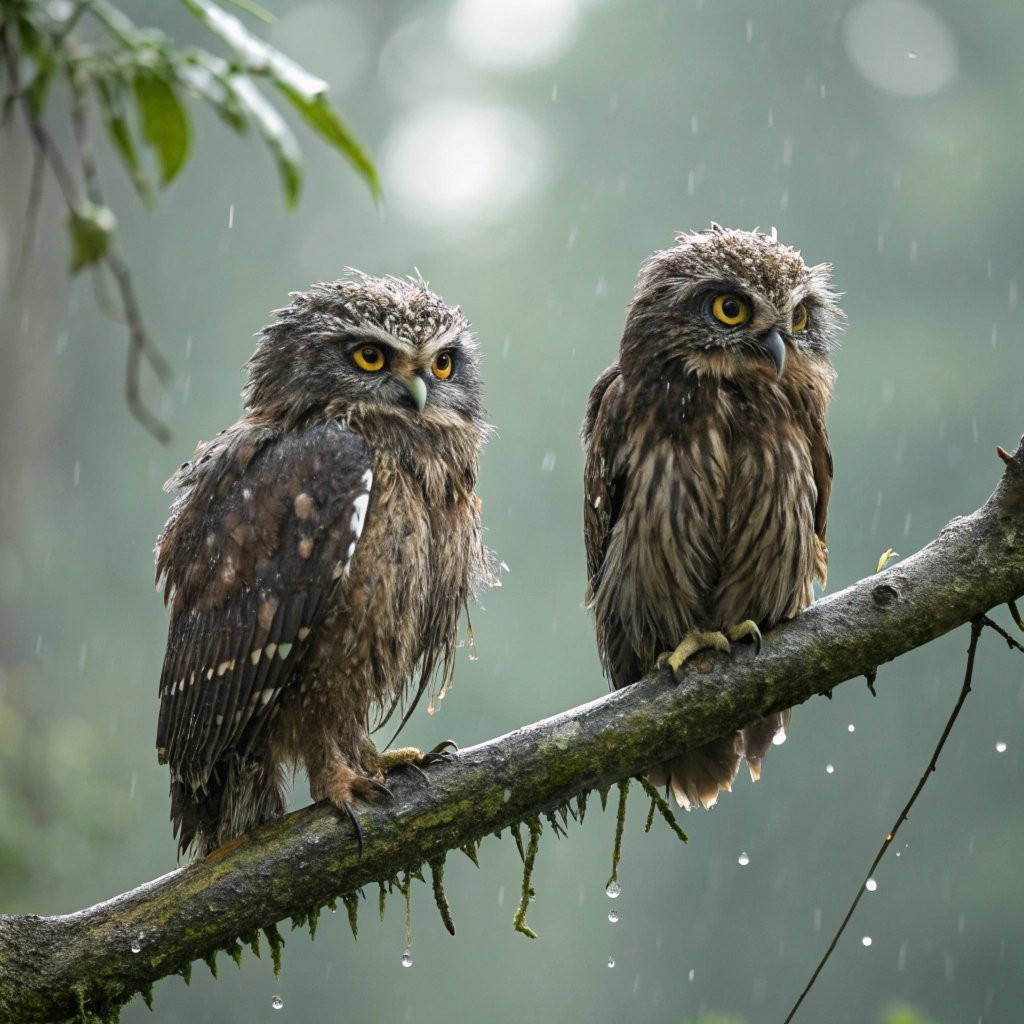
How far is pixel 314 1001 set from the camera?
63.9ft

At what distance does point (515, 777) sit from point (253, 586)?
0.69 m

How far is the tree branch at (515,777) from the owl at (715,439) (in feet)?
1.38

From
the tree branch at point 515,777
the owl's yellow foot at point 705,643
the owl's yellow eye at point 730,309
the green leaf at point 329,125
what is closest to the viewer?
the green leaf at point 329,125

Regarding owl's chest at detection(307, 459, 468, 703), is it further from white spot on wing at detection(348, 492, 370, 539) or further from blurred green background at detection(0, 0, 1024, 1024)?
blurred green background at detection(0, 0, 1024, 1024)

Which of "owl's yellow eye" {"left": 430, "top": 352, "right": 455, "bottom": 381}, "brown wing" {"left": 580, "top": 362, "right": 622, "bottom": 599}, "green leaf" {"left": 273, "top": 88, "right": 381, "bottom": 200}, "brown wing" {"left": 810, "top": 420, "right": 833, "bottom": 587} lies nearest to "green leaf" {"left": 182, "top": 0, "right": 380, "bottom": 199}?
"green leaf" {"left": 273, "top": 88, "right": 381, "bottom": 200}

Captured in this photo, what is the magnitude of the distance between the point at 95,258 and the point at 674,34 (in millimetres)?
26326

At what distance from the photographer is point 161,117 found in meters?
0.90

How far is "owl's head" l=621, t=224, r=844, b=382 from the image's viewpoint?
10.0 ft

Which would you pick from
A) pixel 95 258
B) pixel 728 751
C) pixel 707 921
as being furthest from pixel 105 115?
pixel 707 921

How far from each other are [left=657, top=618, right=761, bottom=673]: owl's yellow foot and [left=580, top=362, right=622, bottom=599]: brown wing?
1.82 feet

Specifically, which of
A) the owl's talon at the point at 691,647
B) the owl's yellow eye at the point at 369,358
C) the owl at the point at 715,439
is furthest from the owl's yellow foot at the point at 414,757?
the owl's yellow eye at the point at 369,358

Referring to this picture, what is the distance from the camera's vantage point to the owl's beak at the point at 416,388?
297 centimetres

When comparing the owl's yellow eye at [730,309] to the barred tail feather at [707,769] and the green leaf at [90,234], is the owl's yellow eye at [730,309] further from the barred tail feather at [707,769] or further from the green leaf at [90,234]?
the green leaf at [90,234]

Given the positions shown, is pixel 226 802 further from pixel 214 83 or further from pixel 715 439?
pixel 214 83
